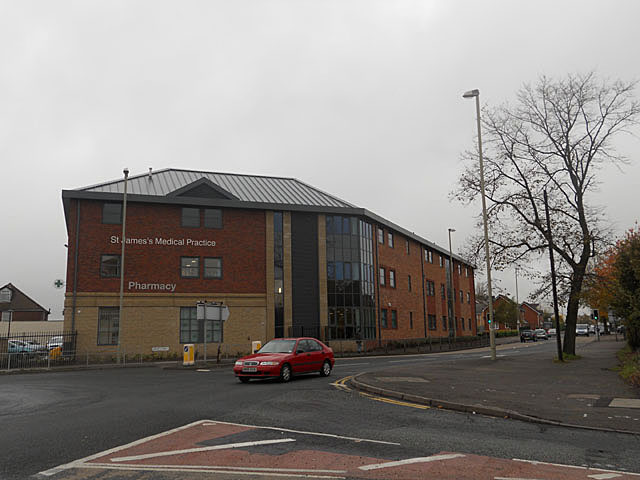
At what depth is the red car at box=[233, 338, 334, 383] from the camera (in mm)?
16328

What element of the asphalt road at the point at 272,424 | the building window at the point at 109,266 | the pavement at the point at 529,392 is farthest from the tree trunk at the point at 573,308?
the building window at the point at 109,266

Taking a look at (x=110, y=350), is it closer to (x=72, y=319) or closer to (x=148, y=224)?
(x=72, y=319)

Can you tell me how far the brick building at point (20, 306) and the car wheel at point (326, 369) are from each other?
240ft

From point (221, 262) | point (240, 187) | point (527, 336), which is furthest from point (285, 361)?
point (527, 336)

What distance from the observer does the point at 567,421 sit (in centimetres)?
908

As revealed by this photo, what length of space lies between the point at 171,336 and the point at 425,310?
28.3 m

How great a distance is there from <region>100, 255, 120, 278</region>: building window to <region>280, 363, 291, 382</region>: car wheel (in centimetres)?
1979

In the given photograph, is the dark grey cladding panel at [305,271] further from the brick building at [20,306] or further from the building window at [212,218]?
the brick building at [20,306]

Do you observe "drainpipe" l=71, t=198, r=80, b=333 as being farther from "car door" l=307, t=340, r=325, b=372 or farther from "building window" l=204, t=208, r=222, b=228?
"car door" l=307, t=340, r=325, b=372

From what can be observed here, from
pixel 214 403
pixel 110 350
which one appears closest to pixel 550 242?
pixel 214 403

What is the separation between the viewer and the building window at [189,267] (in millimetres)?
34562

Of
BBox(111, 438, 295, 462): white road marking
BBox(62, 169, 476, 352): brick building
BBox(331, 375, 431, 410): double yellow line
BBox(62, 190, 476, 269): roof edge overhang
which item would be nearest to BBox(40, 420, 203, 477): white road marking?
BBox(111, 438, 295, 462): white road marking

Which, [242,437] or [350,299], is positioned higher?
[350,299]

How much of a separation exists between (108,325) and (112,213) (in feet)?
22.5
